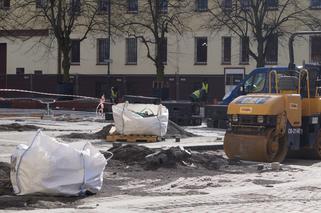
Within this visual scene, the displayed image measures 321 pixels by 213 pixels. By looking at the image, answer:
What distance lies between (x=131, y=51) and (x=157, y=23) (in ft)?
26.9

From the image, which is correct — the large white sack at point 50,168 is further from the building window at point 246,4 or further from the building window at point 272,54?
the building window at point 272,54

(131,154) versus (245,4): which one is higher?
(245,4)

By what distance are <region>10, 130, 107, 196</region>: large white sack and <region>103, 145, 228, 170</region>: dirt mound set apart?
4194mm

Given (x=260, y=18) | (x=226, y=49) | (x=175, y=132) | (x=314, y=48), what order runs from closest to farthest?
(x=175, y=132) → (x=260, y=18) → (x=314, y=48) → (x=226, y=49)

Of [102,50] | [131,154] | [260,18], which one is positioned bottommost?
[131,154]

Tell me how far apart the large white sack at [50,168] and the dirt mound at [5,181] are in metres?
0.31

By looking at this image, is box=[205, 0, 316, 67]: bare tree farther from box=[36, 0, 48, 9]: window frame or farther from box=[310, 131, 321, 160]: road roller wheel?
box=[310, 131, 321, 160]: road roller wheel

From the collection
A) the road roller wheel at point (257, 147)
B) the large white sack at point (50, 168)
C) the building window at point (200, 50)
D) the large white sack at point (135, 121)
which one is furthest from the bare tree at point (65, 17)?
the large white sack at point (50, 168)

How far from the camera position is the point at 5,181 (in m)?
12.0

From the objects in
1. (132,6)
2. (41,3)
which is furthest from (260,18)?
(41,3)

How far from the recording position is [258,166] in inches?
645

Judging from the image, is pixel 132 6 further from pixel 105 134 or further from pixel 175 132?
pixel 105 134

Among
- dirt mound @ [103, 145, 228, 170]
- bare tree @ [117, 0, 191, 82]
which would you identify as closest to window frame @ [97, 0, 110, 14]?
bare tree @ [117, 0, 191, 82]

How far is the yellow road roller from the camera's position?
676 inches
